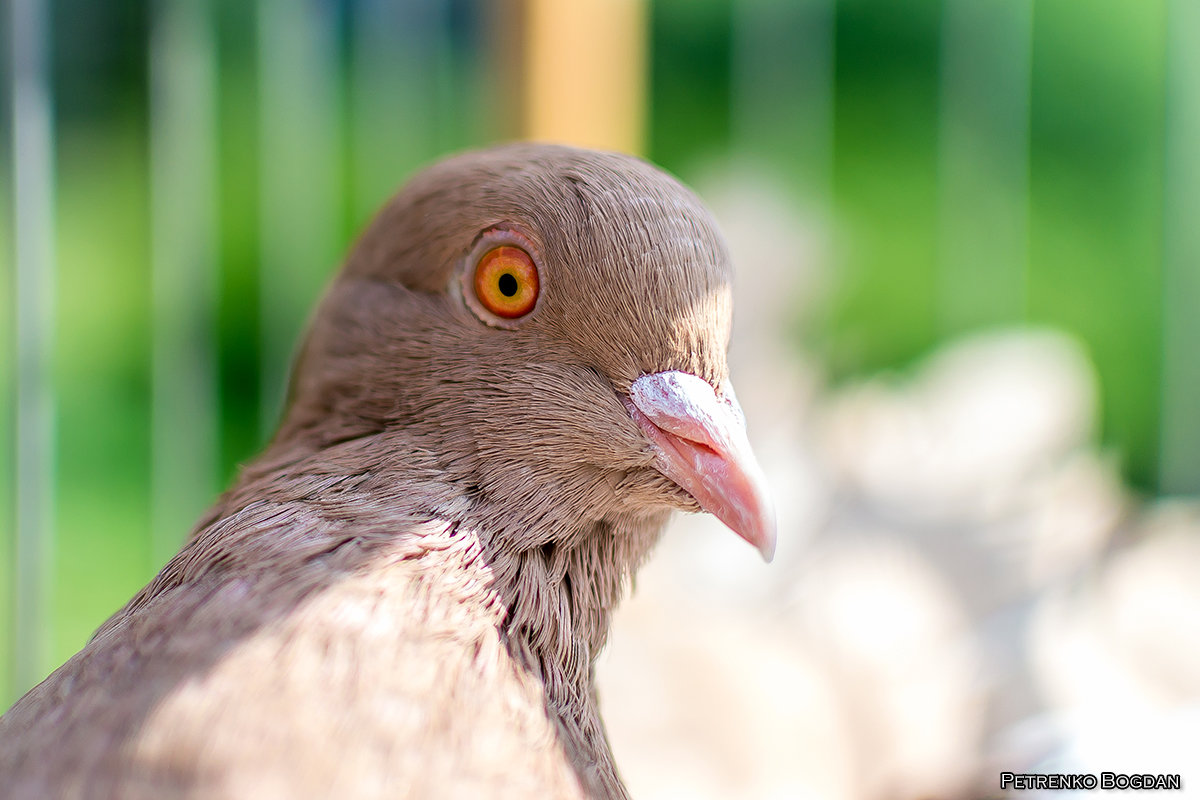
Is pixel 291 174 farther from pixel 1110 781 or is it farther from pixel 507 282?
pixel 1110 781

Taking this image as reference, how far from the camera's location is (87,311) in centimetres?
452

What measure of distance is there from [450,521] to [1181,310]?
13.6ft

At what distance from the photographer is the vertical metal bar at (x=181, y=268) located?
3832 mm

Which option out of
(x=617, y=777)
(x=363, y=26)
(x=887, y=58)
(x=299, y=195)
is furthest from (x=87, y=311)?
(x=617, y=777)

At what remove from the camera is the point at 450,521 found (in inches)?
47.8

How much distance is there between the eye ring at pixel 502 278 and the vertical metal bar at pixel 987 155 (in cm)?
356

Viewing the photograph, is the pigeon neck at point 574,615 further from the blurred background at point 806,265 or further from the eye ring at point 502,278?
the blurred background at point 806,265

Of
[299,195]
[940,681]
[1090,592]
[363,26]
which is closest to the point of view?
[940,681]

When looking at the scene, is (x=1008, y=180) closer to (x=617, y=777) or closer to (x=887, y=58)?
(x=887, y=58)

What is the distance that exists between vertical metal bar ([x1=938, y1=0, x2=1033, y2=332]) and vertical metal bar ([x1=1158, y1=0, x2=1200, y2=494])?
57cm

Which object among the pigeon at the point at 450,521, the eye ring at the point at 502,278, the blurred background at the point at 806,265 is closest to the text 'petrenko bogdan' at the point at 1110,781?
the blurred background at the point at 806,265


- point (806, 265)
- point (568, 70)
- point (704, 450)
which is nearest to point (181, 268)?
point (568, 70)

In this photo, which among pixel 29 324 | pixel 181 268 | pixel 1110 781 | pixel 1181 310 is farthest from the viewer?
pixel 1181 310

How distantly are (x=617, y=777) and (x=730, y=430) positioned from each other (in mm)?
457
